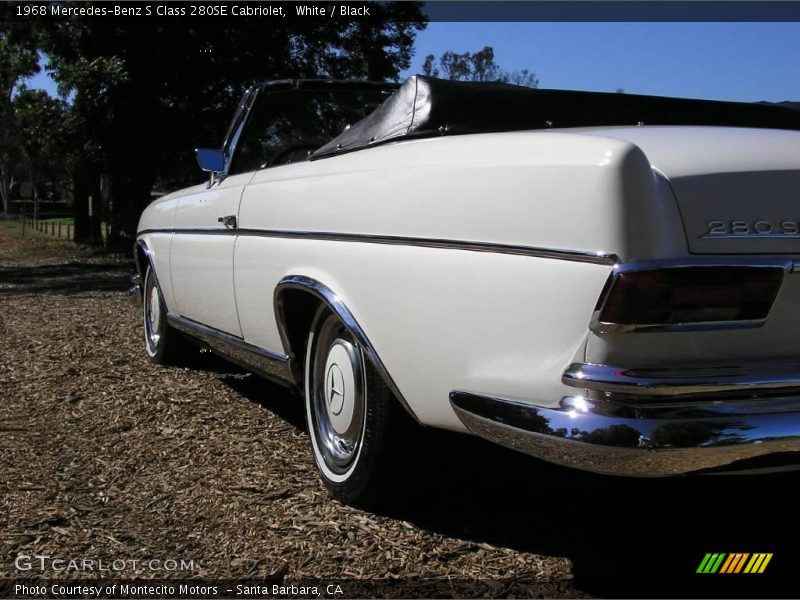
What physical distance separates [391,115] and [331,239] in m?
0.52

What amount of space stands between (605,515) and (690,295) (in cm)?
129

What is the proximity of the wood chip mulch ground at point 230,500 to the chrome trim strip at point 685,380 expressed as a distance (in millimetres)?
773

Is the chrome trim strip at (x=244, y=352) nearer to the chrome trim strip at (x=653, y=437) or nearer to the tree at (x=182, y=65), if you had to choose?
the chrome trim strip at (x=653, y=437)

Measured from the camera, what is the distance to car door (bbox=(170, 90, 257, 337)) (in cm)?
386

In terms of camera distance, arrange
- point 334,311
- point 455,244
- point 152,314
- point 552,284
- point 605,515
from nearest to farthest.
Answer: point 552,284
point 455,244
point 334,311
point 605,515
point 152,314

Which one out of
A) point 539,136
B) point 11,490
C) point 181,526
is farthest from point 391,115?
point 11,490

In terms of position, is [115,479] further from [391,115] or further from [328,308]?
[391,115]

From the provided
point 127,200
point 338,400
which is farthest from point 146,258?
point 127,200

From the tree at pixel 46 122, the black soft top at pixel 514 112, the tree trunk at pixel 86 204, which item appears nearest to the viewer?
the black soft top at pixel 514 112

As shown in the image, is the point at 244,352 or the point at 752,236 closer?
the point at 752,236

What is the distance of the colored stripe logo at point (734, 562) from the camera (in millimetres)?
2578

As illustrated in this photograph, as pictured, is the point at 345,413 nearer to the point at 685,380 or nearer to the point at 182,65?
the point at 685,380

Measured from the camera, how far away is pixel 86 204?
22.2 m

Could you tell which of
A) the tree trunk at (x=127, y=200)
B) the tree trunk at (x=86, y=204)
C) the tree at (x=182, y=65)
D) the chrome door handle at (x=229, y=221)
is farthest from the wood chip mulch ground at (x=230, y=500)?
the tree trunk at (x=86, y=204)
